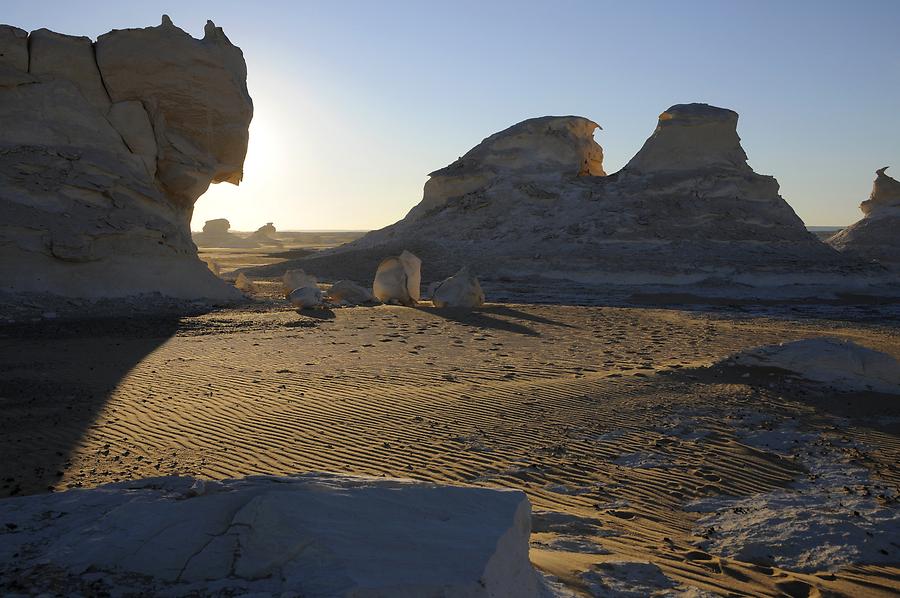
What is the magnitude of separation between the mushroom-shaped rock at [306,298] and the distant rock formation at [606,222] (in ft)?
31.2

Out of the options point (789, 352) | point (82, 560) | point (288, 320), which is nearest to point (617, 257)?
point (288, 320)

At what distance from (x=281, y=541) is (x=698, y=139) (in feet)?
119

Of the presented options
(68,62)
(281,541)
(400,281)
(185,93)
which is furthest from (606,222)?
(281,541)

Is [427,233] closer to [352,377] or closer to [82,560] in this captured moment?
[352,377]

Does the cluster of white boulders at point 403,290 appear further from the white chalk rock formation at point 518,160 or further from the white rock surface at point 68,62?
the white chalk rock formation at point 518,160

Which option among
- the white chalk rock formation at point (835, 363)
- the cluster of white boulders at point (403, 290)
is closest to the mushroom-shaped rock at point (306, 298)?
the cluster of white boulders at point (403, 290)

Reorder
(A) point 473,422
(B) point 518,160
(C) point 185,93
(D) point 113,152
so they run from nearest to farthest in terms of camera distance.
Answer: (A) point 473,422 < (D) point 113,152 < (C) point 185,93 < (B) point 518,160

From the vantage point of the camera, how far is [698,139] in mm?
35594

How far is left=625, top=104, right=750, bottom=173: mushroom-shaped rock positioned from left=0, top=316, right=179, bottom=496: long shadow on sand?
28.0 metres

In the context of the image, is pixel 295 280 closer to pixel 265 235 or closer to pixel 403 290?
pixel 403 290

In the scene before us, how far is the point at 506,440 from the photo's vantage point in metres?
7.07

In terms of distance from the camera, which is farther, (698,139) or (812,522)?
(698,139)

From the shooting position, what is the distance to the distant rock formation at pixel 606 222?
1137 inches

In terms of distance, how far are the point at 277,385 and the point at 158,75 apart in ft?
42.1
